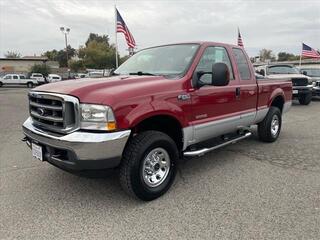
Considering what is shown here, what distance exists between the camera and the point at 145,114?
3.46 m

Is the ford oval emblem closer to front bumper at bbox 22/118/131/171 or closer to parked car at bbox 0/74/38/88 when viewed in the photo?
front bumper at bbox 22/118/131/171

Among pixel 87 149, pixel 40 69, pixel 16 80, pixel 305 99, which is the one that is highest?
pixel 40 69

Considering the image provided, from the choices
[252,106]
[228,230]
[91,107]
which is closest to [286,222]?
[228,230]

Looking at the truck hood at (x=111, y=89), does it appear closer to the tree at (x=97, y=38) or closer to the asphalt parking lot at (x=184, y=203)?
the asphalt parking lot at (x=184, y=203)

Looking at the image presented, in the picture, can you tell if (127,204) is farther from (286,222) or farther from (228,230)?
(286,222)

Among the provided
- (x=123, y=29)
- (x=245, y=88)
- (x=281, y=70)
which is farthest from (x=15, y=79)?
(x=245, y=88)

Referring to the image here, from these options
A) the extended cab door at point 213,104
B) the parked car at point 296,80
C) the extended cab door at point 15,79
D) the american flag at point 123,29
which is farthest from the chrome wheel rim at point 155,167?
the extended cab door at point 15,79

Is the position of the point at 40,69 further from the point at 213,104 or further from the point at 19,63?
the point at 213,104

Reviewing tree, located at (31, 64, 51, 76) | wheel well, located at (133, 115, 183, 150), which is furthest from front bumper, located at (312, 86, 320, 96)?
tree, located at (31, 64, 51, 76)

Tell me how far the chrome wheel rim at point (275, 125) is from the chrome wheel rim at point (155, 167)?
11.0ft

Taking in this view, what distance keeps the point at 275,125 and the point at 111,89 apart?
14.6 ft

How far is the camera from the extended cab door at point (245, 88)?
5109 millimetres

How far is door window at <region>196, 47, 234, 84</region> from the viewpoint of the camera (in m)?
4.31

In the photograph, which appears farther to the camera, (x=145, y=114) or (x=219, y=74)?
(x=219, y=74)
